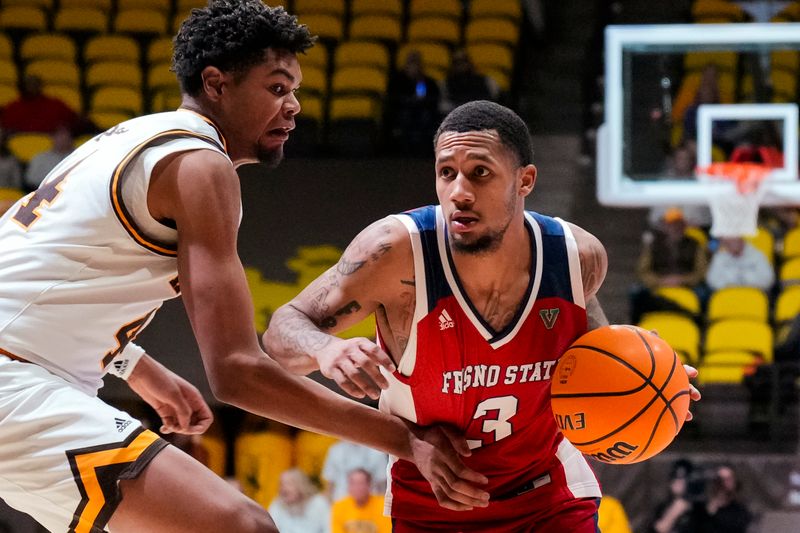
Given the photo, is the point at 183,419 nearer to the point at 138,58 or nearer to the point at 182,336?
the point at 182,336

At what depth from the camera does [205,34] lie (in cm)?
311

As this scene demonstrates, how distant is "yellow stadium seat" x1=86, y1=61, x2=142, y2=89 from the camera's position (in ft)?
36.0

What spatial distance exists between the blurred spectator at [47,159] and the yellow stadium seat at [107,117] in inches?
19.9

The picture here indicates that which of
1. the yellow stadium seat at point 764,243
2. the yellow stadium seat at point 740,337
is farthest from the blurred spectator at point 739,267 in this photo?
the yellow stadium seat at point 740,337

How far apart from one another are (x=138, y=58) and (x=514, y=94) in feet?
12.0

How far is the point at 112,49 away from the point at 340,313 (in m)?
8.51

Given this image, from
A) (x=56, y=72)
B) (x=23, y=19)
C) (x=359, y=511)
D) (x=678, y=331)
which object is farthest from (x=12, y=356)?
(x=23, y=19)

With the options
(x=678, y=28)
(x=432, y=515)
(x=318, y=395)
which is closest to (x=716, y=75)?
(x=678, y=28)

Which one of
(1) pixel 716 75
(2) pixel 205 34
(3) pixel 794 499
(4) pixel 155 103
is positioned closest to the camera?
(2) pixel 205 34

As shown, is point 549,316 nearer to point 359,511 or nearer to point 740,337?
A: point 359,511

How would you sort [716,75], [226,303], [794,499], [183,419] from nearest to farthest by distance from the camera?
[226,303], [183,419], [794,499], [716,75]

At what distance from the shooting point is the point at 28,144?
10.4 meters

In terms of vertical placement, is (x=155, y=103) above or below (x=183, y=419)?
above

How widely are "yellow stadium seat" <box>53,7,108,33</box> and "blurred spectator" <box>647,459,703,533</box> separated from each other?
7.10 metres
